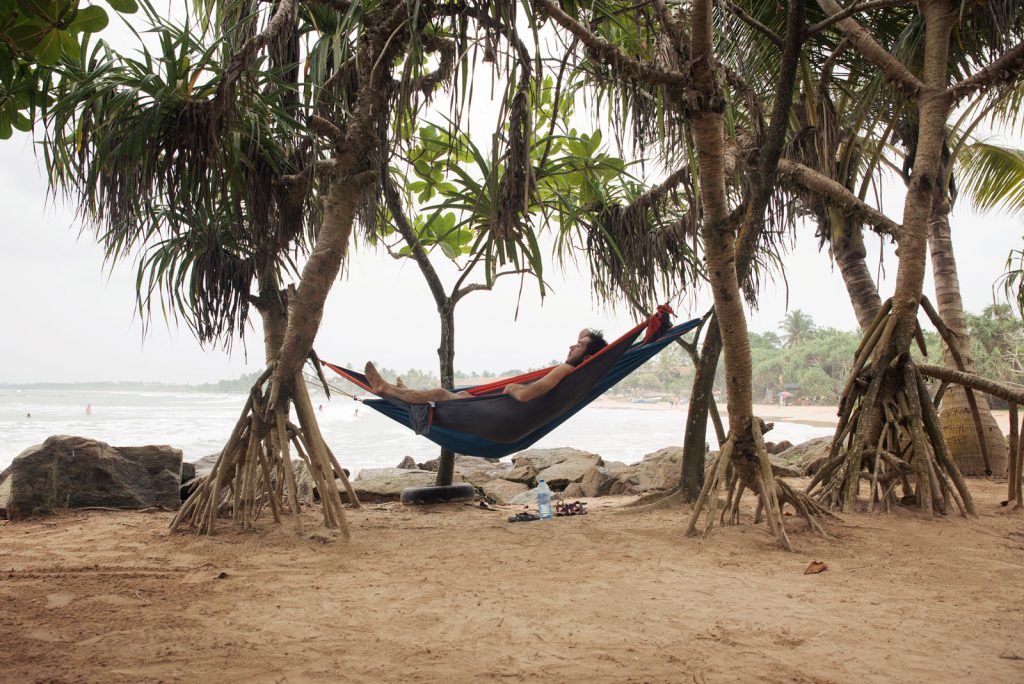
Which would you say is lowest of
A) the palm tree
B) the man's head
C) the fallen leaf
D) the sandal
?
the sandal

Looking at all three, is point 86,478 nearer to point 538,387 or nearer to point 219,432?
point 538,387

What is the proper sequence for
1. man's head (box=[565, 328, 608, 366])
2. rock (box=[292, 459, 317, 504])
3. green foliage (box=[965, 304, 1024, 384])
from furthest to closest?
green foliage (box=[965, 304, 1024, 384]) < rock (box=[292, 459, 317, 504]) < man's head (box=[565, 328, 608, 366])

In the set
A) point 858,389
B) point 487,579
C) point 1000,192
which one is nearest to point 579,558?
point 487,579

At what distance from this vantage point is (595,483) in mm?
4699

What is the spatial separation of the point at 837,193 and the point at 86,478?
4.18 m

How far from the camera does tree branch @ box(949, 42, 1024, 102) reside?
2793mm

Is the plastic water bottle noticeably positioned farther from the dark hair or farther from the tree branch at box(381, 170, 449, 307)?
the tree branch at box(381, 170, 449, 307)

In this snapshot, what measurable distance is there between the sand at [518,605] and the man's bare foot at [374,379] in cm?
71

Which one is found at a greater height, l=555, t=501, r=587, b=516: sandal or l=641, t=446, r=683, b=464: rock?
l=641, t=446, r=683, b=464: rock

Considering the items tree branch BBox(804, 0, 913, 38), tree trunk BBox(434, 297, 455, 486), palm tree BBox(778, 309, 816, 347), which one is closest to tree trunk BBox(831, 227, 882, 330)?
tree branch BBox(804, 0, 913, 38)

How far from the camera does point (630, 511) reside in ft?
10.3

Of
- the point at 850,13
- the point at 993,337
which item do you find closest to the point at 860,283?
the point at 850,13

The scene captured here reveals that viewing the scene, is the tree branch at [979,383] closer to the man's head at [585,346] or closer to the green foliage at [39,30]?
the man's head at [585,346]

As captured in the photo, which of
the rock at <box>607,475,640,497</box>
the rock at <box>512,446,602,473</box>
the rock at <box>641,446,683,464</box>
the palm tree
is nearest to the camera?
the rock at <box>607,475,640,497</box>
